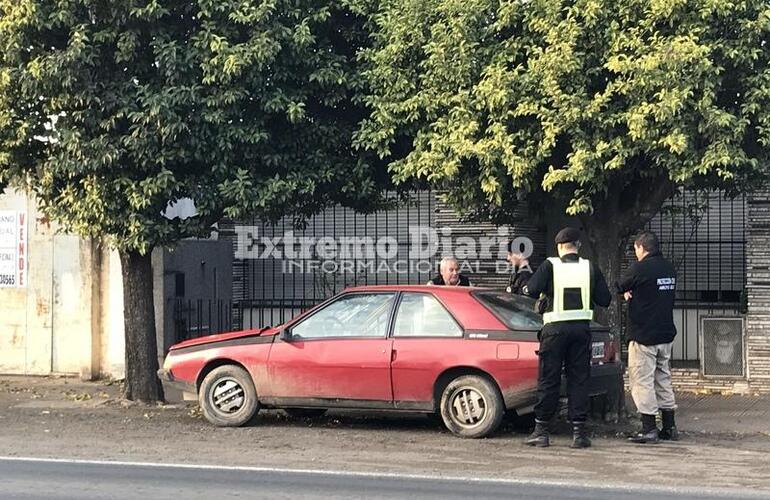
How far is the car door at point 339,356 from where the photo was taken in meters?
9.73

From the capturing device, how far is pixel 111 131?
10.7 metres

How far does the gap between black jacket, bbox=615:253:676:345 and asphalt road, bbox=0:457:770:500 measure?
2.32m

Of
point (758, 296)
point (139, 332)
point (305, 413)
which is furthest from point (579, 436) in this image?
point (139, 332)

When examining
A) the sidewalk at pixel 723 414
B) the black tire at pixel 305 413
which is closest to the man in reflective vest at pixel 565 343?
the sidewalk at pixel 723 414

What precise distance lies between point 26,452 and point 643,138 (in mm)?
6243

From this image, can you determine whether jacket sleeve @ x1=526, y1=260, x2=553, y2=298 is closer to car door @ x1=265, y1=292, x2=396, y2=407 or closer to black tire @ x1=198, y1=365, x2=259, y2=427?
car door @ x1=265, y1=292, x2=396, y2=407

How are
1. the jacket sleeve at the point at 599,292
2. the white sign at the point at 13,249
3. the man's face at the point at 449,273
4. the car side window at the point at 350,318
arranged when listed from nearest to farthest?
the jacket sleeve at the point at 599,292 → the car side window at the point at 350,318 → the man's face at the point at 449,273 → the white sign at the point at 13,249

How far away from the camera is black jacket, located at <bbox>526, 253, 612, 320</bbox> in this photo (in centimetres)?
906

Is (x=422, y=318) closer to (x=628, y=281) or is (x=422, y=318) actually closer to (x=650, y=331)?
(x=628, y=281)

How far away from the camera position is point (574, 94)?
9.45 metres

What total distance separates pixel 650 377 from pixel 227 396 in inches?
165

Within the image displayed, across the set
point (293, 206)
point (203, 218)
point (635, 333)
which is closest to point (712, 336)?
point (635, 333)

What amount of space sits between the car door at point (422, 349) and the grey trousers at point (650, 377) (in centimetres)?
160

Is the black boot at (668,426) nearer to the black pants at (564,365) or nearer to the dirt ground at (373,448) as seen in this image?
the dirt ground at (373,448)
